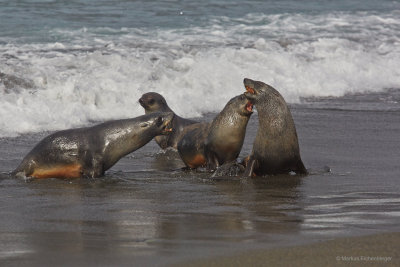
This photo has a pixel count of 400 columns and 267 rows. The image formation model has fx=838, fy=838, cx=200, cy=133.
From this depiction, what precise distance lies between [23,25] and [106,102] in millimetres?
7438

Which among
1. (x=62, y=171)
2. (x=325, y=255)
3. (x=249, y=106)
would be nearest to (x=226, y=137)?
(x=249, y=106)

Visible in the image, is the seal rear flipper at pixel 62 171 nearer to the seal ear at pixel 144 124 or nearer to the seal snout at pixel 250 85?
the seal ear at pixel 144 124

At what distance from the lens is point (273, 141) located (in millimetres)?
8562

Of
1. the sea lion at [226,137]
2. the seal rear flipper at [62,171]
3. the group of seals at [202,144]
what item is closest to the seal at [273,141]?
the group of seals at [202,144]

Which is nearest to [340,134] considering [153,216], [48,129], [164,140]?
[164,140]

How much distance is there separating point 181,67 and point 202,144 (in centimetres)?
633

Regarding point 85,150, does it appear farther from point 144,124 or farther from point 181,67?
point 181,67

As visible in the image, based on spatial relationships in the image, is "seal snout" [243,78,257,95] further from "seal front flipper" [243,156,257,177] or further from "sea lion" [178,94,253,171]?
"seal front flipper" [243,156,257,177]

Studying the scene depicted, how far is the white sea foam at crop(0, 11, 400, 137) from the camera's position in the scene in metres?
12.6

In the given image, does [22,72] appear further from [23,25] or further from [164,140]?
[23,25]

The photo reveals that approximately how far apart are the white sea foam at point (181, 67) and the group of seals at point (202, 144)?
239 centimetres

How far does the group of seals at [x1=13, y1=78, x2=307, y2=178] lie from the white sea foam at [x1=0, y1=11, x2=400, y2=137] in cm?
239

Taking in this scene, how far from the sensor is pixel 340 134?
10.7 m

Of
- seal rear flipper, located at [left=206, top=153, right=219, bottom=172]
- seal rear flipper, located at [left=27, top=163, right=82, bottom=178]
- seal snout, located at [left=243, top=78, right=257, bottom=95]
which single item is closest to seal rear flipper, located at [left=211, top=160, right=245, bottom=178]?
seal rear flipper, located at [left=206, top=153, right=219, bottom=172]
